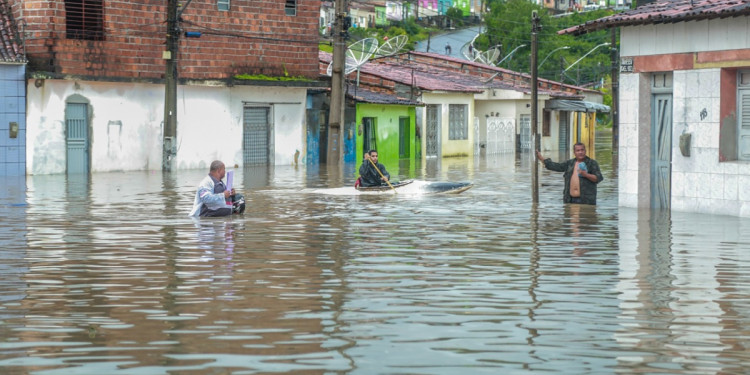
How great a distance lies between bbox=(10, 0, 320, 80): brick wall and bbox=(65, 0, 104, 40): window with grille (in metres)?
0.23

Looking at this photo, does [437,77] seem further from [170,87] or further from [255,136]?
[170,87]

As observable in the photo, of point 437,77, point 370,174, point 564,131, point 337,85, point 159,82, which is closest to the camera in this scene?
point 370,174

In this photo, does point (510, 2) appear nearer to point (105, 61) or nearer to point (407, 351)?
point (105, 61)

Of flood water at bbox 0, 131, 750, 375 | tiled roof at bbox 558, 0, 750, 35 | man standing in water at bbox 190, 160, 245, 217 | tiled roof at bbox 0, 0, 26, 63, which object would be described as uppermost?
tiled roof at bbox 0, 0, 26, 63

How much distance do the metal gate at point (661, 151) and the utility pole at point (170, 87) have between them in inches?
727

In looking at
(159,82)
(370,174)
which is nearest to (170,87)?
(159,82)

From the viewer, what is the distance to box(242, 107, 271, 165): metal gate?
145ft

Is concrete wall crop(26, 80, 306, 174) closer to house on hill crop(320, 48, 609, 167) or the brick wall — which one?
the brick wall

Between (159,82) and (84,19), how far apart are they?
131 inches

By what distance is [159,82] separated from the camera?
130 feet

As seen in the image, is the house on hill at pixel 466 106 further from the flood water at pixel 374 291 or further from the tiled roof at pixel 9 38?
the flood water at pixel 374 291

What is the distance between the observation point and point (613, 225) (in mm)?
19125

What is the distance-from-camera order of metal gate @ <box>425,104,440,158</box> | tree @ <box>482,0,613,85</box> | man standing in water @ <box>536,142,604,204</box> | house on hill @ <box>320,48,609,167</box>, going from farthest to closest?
tree @ <box>482,0,613,85</box>, metal gate @ <box>425,104,440,158</box>, house on hill @ <box>320,48,609,167</box>, man standing in water @ <box>536,142,604,204</box>

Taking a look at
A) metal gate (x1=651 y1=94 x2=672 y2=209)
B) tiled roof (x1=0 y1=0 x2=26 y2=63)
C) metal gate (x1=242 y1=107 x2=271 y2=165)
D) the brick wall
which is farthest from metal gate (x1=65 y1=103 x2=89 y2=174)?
metal gate (x1=651 y1=94 x2=672 y2=209)
